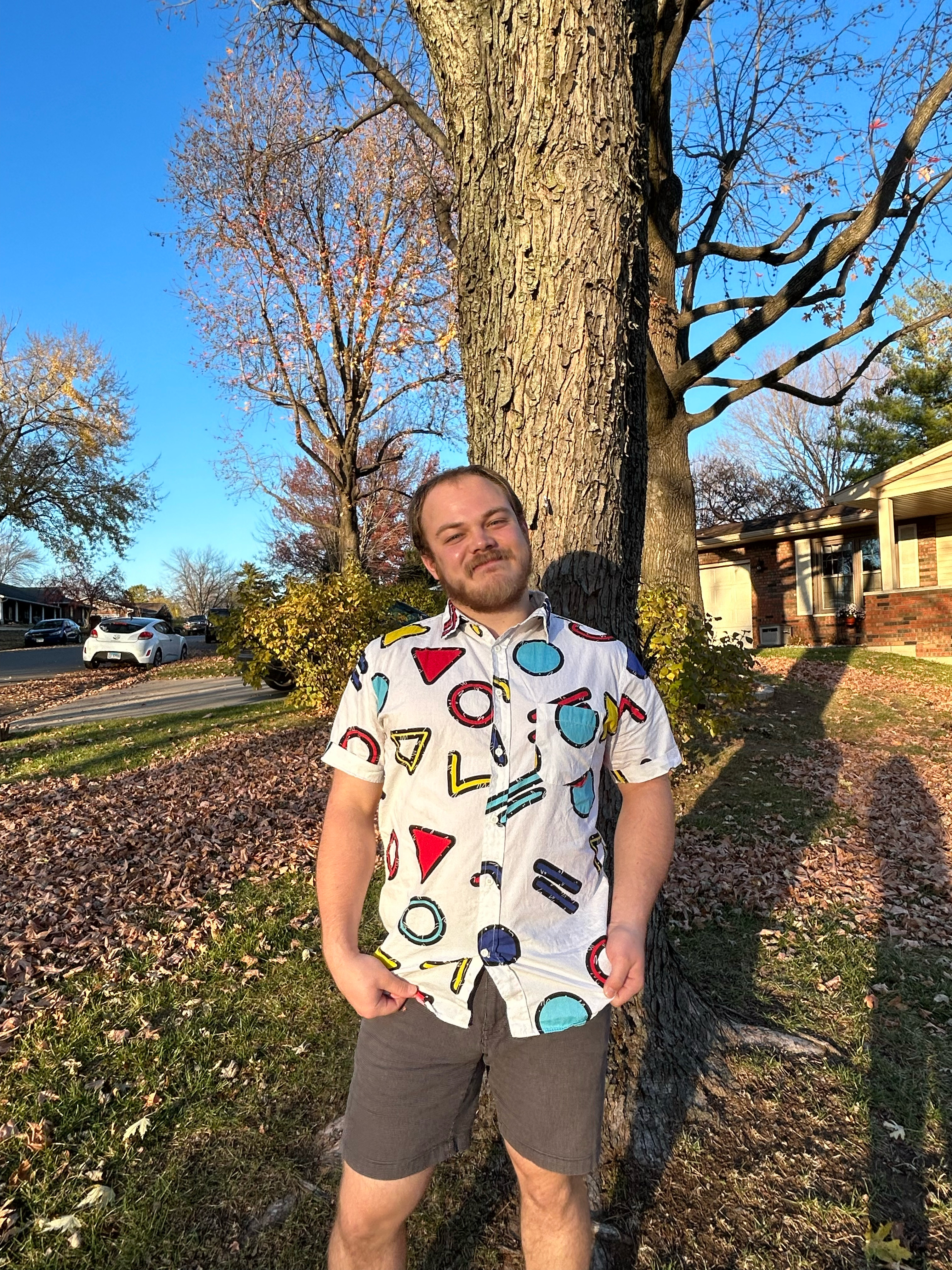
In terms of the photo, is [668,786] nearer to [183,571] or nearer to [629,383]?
[629,383]

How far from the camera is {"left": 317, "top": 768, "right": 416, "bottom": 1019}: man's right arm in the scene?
1.56 meters

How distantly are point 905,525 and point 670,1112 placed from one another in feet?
65.7

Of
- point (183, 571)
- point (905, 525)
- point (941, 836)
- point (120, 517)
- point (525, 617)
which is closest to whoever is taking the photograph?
point (525, 617)

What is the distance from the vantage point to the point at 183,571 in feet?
244

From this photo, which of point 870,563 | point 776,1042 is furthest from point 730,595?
point 776,1042

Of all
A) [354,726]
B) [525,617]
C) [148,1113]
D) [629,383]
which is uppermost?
[629,383]

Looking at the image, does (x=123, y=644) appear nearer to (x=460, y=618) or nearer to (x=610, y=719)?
(x=460, y=618)

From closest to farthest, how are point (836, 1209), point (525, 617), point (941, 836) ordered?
point (525, 617) < point (836, 1209) < point (941, 836)

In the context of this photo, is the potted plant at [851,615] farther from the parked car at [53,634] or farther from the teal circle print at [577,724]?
the parked car at [53,634]

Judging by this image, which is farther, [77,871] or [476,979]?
[77,871]

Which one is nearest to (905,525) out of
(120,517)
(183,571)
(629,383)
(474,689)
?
(629,383)

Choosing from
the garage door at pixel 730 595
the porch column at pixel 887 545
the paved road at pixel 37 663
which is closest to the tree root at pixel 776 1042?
the porch column at pixel 887 545

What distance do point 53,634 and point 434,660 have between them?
4525 centimetres

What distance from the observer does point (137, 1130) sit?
2576mm
